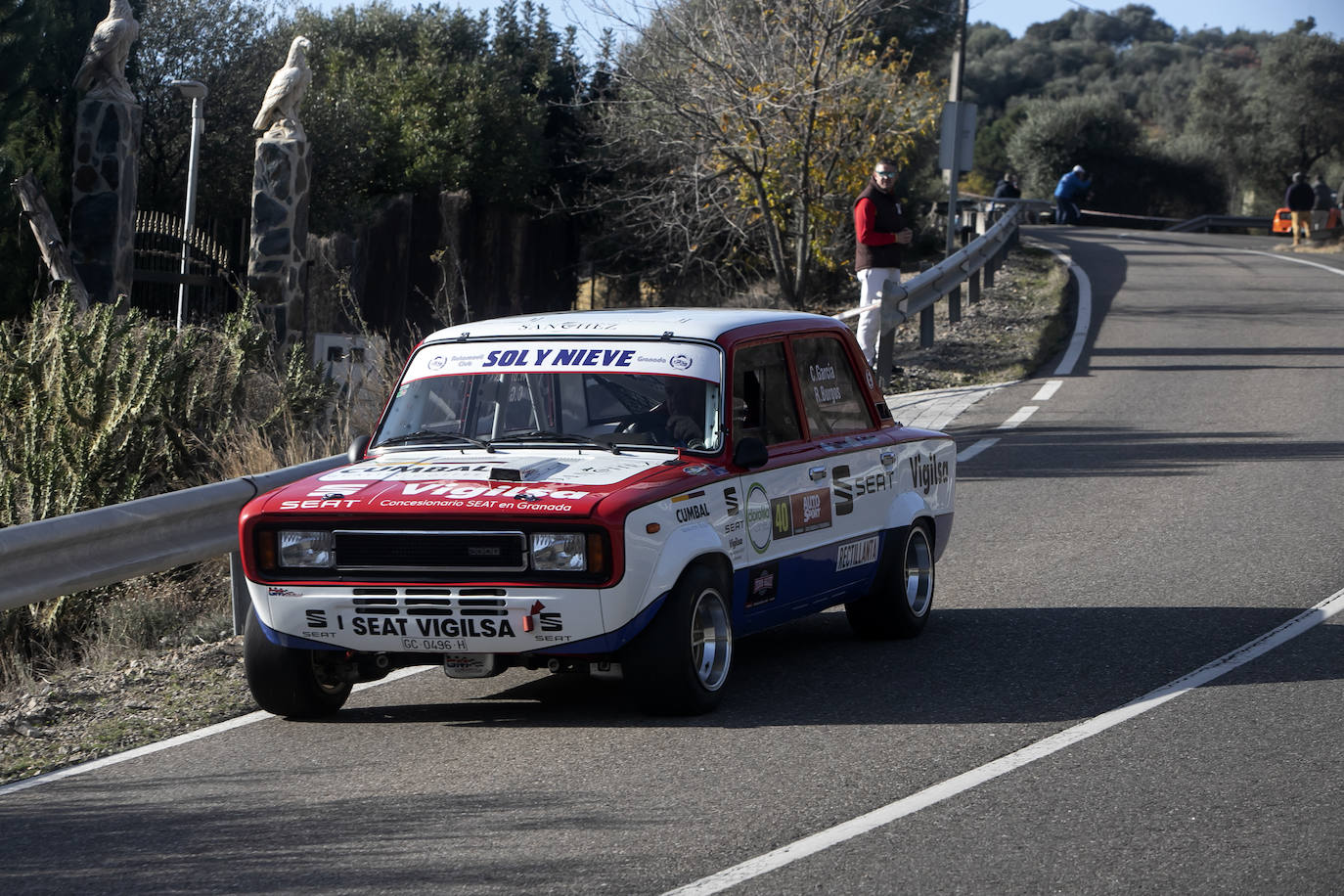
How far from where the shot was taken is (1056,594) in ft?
30.3

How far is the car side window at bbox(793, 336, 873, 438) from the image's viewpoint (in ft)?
26.5

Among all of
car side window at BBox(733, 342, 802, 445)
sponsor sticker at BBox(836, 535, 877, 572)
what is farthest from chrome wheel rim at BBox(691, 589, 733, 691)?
sponsor sticker at BBox(836, 535, 877, 572)

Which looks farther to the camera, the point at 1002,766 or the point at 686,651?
the point at 686,651

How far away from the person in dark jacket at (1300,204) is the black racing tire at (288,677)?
35.3m

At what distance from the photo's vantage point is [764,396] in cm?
772

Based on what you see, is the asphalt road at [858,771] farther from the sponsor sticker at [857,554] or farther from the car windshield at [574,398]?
the car windshield at [574,398]

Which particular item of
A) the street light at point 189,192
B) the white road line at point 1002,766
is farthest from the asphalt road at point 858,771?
the street light at point 189,192

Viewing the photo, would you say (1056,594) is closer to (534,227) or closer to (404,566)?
(404,566)

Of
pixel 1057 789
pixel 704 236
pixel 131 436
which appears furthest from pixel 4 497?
pixel 704 236

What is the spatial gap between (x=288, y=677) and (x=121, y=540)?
4.55ft

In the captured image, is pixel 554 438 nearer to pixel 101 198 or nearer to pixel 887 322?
pixel 887 322

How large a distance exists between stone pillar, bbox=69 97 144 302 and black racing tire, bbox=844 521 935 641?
37.2ft

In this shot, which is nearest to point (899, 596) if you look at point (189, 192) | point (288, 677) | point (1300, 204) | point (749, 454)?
point (749, 454)

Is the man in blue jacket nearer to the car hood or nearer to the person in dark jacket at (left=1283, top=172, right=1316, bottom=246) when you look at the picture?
the person in dark jacket at (left=1283, top=172, right=1316, bottom=246)
